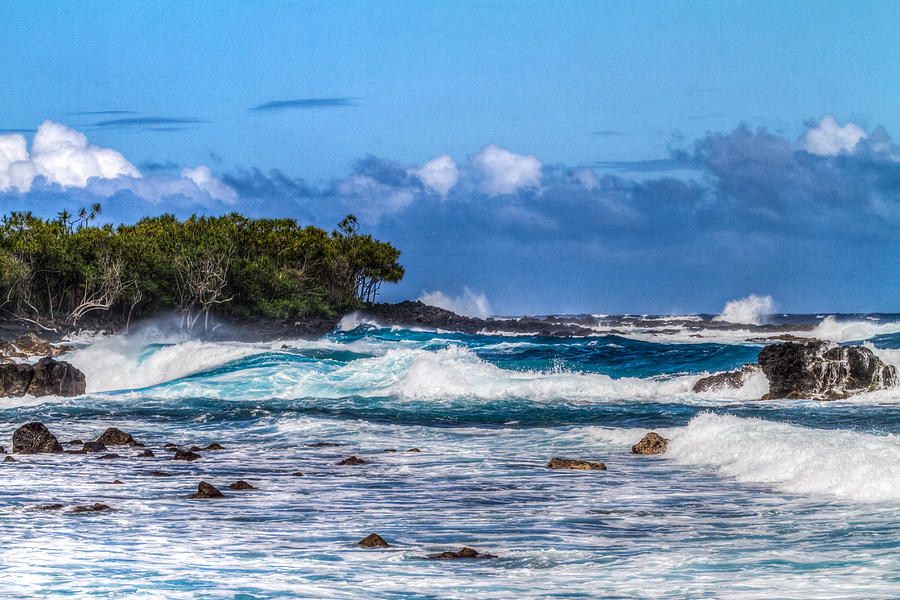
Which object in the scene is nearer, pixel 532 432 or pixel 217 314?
pixel 532 432

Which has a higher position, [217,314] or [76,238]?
[76,238]

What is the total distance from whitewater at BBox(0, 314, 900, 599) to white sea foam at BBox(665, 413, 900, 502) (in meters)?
0.04

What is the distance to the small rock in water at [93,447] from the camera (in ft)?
45.8

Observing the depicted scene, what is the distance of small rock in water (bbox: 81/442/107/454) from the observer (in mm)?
13953

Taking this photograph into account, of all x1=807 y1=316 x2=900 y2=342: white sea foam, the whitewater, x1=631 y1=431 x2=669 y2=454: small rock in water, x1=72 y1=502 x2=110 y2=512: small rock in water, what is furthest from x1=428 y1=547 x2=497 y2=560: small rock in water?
x1=807 y1=316 x2=900 y2=342: white sea foam

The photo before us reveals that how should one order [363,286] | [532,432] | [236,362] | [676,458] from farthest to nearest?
[363,286] < [236,362] < [532,432] < [676,458]

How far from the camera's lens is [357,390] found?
26.6 m

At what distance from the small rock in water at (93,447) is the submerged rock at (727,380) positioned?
49.9 feet

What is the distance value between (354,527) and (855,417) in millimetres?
12709

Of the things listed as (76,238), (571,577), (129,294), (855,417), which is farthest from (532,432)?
(76,238)

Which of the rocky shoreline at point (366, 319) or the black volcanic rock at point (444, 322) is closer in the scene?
the rocky shoreline at point (366, 319)

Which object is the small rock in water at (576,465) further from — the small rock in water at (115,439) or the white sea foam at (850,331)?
the white sea foam at (850,331)

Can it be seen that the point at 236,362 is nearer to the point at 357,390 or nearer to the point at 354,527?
the point at 357,390

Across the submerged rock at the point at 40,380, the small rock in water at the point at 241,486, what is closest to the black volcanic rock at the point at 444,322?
the submerged rock at the point at 40,380
